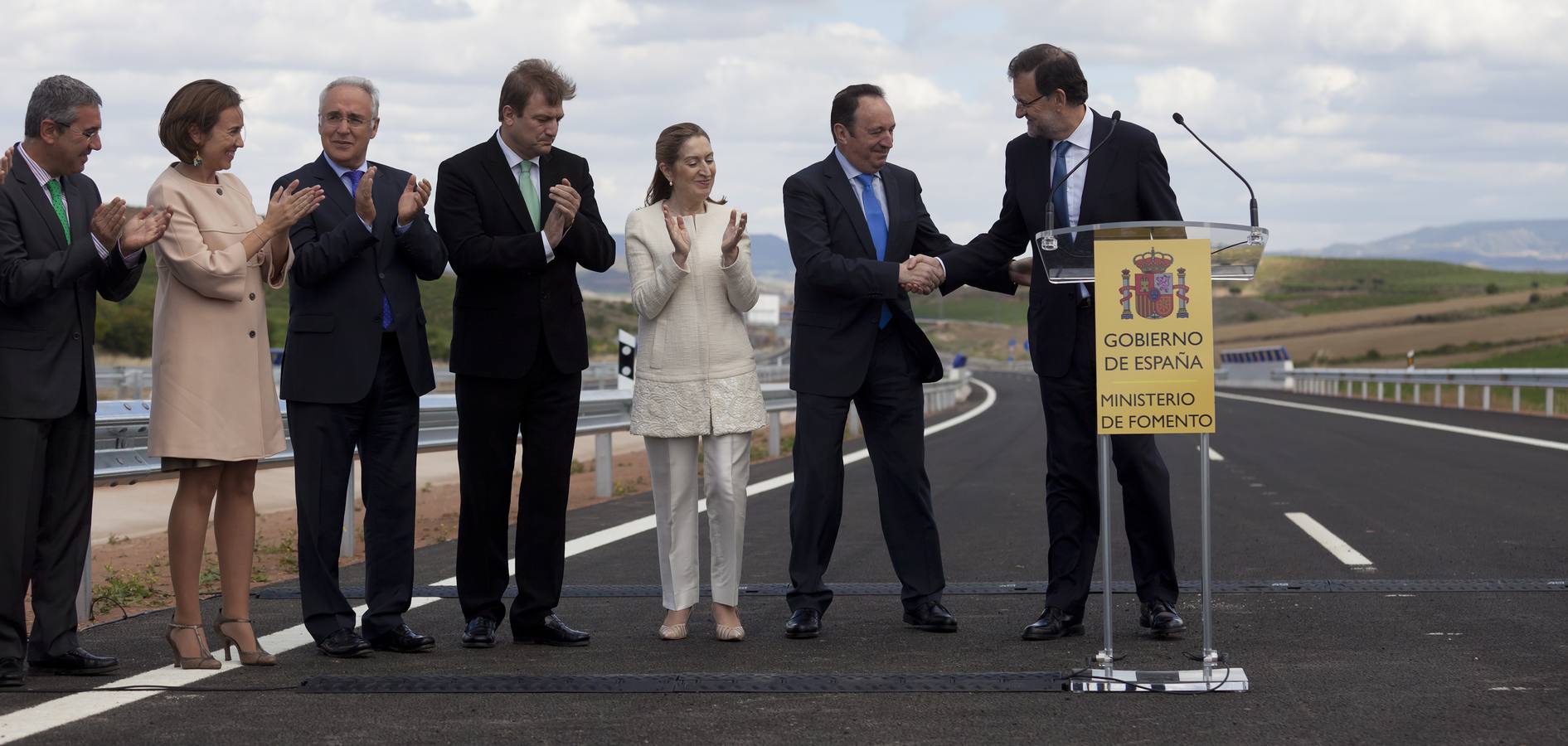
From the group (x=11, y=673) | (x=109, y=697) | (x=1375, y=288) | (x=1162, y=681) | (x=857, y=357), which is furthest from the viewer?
(x=1375, y=288)

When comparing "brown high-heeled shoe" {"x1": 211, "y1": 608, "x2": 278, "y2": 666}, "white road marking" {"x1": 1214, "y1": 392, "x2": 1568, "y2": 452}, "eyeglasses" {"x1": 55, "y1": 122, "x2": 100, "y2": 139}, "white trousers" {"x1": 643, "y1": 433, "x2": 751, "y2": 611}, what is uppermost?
"eyeglasses" {"x1": 55, "y1": 122, "x2": 100, "y2": 139}

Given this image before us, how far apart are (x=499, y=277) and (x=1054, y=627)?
8.44 feet

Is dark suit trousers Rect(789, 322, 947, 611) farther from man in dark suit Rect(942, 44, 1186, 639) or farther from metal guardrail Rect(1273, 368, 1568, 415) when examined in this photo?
metal guardrail Rect(1273, 368, 1568, 415)

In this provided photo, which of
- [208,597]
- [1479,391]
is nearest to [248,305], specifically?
[208,597]

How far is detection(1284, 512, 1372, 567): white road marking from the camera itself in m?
8.60

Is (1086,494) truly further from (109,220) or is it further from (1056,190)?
(109,220)

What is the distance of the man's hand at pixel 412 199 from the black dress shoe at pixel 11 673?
2041 millimetres

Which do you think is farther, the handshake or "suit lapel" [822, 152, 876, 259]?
"suit lapel" [822, 152, 876, 259]

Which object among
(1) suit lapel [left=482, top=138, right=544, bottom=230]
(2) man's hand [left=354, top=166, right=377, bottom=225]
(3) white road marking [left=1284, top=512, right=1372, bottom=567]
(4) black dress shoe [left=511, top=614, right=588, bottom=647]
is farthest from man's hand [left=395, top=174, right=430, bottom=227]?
(3) white road marking [left=1284, top=512, right=1372, bottom=567]

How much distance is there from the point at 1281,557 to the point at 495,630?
4499mm

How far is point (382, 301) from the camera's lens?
20.2 ft

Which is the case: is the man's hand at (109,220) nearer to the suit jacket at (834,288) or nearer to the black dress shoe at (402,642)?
the black dress shoe at (402,642)

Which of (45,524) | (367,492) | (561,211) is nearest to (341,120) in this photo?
(561,211)

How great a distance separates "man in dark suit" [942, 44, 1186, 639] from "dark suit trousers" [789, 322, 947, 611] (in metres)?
0.48
